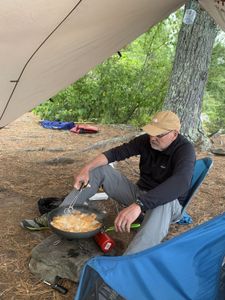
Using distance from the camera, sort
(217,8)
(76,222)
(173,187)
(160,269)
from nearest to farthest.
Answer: (160,269) → (173,187) → (76,222) → (217,8)

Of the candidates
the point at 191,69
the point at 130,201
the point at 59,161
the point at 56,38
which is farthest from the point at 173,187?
the point at 191,69

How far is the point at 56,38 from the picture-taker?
2.92 m

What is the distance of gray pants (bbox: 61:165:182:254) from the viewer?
94.1 inches

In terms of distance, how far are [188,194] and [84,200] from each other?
82 centimetres

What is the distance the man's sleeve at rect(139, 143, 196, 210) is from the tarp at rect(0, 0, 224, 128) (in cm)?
123

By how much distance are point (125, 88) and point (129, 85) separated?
17 cm

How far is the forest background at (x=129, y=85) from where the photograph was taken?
7.93m

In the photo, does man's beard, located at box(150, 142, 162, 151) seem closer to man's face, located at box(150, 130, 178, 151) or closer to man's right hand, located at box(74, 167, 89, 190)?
man's face, located at box(150, 130, 178, 151)

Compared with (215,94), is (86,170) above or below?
above

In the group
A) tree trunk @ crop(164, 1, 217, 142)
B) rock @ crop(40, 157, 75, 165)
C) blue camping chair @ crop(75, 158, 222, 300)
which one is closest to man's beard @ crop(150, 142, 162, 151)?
blue camping chair @ crop(75, 158, 222, 300)

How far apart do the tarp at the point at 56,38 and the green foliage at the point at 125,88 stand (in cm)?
358

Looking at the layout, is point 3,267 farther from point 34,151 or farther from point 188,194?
point 34,151

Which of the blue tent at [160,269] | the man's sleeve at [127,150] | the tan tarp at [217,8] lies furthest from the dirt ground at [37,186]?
the tan tarp at [217,8]

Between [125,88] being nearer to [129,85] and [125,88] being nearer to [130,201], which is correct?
[129,85]
